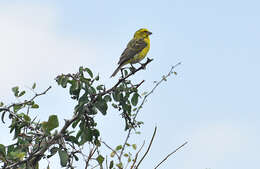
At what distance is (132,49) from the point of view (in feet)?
28.2

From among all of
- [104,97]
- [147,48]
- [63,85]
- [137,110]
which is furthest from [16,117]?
[147,48]

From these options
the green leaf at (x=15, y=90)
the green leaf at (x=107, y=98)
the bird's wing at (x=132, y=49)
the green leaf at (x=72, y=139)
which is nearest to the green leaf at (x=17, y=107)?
the green leaf at (x=15, y=90)

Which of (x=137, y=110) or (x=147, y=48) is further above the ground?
(x=147, y=48)

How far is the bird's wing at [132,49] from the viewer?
27.0ft

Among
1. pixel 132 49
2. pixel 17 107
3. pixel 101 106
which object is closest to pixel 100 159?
pixel 101 106

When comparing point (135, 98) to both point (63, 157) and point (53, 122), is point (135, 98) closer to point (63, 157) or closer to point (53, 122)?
point (63, 157)

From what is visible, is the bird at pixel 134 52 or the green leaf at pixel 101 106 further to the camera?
the bird at pixel 134 52

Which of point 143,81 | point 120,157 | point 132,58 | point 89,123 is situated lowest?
point 120,157

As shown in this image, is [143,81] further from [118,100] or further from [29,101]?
[29,101]

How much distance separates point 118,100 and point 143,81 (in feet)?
1.05

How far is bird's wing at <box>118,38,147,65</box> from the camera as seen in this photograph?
27.0 feet

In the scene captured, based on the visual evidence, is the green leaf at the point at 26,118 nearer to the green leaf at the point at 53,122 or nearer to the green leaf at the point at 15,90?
the green leaf at the point at 15,90

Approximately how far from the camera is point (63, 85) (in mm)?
4000

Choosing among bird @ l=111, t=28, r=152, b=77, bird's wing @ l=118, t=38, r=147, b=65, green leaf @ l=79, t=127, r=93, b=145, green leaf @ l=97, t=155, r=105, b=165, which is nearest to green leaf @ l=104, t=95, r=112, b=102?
green leaf @ l=79, t=127, r=93, b=145
